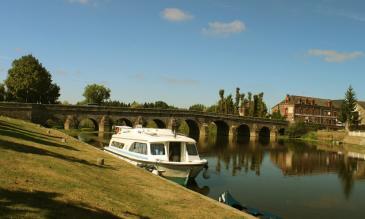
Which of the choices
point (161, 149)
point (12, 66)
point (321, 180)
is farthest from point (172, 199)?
point (12, 66)

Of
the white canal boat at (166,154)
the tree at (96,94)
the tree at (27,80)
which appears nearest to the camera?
the white canal boat at (166,154)

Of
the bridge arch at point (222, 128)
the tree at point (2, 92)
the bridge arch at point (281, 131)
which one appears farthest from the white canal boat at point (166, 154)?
the bridge arch at point (281, 131)

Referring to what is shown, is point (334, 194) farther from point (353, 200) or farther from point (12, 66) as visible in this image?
point (12, 66)

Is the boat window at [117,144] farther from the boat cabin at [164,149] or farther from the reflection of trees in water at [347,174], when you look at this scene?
the reflection of trees in water at [347,174]

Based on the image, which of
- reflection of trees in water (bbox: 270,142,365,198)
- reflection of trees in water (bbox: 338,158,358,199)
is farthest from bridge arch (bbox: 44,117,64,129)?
reflection of trees in water (bbox: 338,158,358,199)

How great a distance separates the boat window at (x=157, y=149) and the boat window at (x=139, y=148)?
33.9 inches

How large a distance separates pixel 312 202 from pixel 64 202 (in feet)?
65.9

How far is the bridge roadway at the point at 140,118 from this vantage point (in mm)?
69812

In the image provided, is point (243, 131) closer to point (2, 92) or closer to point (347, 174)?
point (2, 92)

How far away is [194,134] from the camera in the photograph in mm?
101750

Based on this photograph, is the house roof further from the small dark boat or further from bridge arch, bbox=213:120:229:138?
the small dark boat

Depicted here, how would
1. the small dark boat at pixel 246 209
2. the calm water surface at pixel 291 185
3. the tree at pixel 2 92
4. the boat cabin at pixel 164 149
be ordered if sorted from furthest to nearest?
the tree at pixel 2 92, the boat cabin at pixel 164 149, the calm water surface at pixel 291 185, the small dark boat at pixel 246 209

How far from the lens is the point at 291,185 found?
34062mm

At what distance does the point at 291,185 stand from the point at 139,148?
44.8 ft
